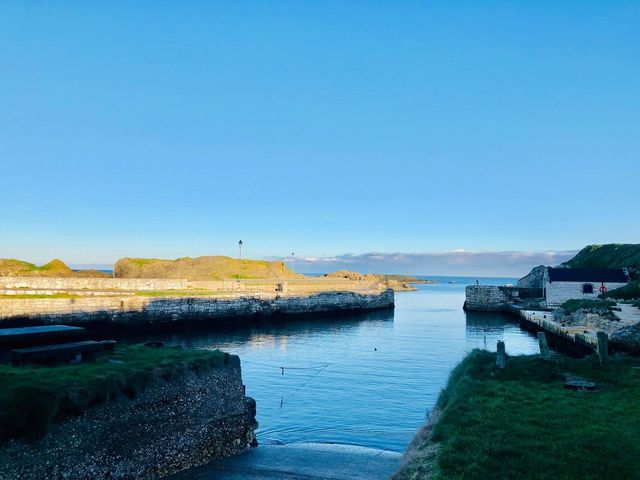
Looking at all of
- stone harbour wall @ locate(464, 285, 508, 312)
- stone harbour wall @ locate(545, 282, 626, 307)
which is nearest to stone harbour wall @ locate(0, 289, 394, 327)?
stone harbour wall @ locate(464, 285, 508, 312)

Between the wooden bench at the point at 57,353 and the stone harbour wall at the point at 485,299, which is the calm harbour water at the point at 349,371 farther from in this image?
the stone harbour wall at the point at 485,299

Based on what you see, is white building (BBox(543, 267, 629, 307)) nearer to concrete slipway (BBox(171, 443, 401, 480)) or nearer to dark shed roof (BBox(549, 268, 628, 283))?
dark shed roof (BBox(549, 268, 628, 283))

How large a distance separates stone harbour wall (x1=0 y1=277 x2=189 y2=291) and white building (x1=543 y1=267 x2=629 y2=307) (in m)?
51.4

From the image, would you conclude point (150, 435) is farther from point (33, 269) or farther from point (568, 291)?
point (33, 269)

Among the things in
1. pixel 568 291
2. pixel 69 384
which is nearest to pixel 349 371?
pixel 69 384

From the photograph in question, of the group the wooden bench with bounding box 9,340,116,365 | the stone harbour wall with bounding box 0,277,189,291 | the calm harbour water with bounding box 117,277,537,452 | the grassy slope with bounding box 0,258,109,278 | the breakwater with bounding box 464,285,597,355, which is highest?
the grassy slope with bounding box 0,258,109,278

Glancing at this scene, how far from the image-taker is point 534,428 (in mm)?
11094

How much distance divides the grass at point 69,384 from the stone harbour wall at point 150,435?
0.74ft

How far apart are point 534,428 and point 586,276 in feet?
216

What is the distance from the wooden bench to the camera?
12.9 metres

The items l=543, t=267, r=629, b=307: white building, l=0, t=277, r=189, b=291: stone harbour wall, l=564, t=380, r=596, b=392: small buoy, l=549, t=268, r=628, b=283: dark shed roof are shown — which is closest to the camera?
l=564, t=380, r=596, b=392: small buoy

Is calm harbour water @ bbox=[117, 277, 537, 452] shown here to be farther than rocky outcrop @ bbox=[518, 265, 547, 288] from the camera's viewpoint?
No

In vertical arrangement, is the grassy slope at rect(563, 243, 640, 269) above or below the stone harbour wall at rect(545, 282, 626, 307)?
above

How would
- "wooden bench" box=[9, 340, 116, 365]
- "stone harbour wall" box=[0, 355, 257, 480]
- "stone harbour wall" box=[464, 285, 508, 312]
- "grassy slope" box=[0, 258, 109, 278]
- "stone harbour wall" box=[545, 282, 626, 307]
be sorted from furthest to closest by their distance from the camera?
"grassy slope" box=[0, 258, 109, 278] < "stone harbour wall" box=[464, 285, 508, 312] < "stone harbour wall" box=[545, 282, 626, 307] < "wooden bench" box=[9, 340, 116, 365] < "stone harbour wall" box=[0, 355, 257, 480]
